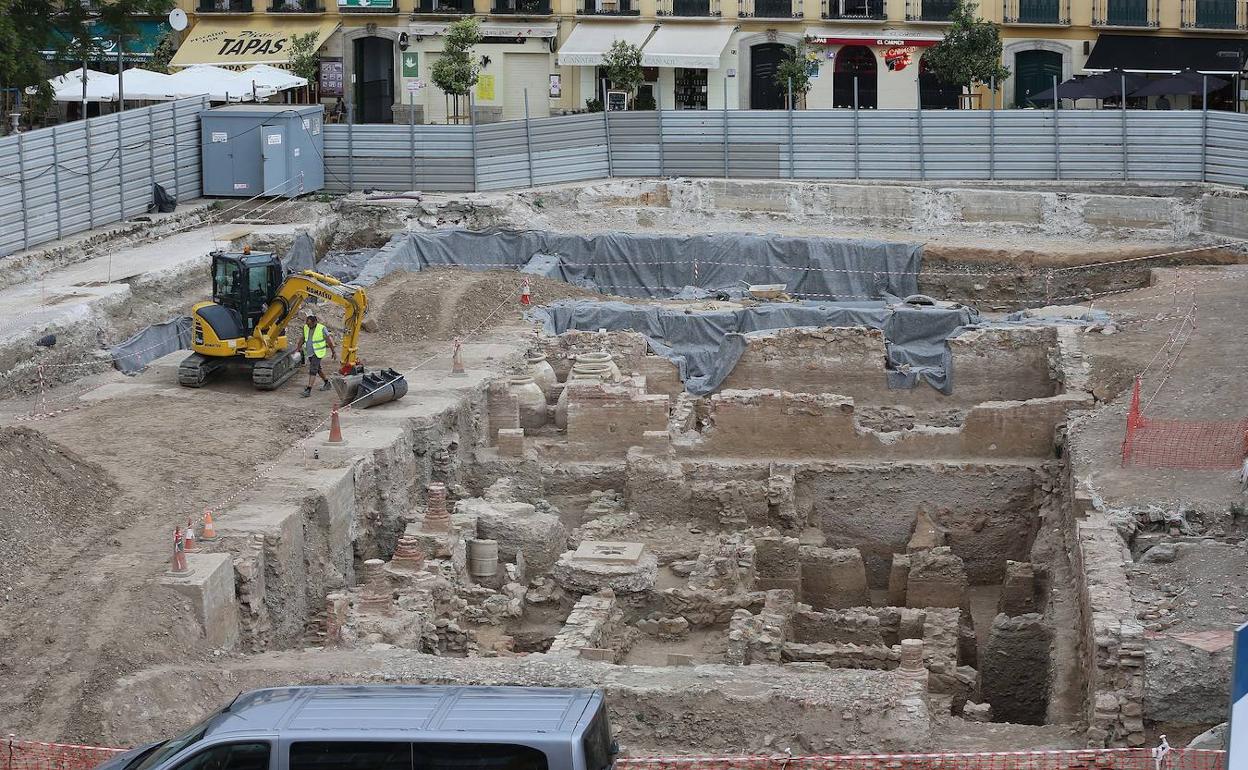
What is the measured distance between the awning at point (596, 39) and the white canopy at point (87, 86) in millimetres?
9045

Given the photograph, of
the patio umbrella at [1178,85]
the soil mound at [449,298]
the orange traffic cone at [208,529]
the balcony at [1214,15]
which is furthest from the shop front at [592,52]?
the orange traffic cone at [208,529]

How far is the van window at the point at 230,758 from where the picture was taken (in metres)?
11.2

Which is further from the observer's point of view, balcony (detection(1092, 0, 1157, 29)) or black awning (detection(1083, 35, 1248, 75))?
balcony (detection(1092, 0, 1157, 29))

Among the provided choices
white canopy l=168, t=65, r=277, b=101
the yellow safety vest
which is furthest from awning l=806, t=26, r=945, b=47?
the yellow safety vest

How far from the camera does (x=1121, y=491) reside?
18.6m

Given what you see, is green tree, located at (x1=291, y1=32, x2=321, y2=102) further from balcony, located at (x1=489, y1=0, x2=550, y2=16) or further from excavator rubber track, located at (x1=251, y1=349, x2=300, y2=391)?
excavator rubber track, located at (x1=251, y1=349, x2=300, y2=391)

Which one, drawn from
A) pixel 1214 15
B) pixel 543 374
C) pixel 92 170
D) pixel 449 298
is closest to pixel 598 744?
pixel 543 374

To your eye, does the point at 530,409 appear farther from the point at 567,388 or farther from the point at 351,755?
the point at 351,755

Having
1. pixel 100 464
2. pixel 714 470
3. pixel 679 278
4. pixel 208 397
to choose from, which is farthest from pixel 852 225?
pixel 100 464

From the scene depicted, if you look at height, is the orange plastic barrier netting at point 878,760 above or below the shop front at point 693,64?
below

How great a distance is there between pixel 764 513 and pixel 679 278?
31.7 ft

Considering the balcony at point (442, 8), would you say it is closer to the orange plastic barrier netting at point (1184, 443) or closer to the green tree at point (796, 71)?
the green tree at point (796, 71)

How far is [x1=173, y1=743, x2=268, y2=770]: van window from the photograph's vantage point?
1123 cm

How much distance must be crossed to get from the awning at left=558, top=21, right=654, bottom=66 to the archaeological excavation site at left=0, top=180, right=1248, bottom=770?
A: 6.39m
